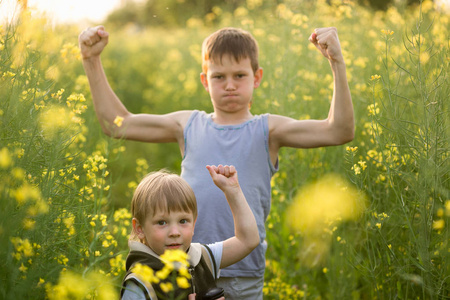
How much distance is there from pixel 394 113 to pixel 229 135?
830 millimetres

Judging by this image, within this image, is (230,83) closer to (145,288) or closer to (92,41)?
(92,41)

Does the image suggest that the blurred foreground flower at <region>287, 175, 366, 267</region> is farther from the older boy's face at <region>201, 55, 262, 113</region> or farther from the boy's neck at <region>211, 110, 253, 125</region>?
the older boy's face at <region>201, 55, 262, 113</region>

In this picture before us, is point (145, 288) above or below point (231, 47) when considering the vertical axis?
below

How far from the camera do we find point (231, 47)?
2.62 metres

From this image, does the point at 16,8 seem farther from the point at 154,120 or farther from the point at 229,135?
the point at 229,135

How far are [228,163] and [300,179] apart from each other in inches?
45.4

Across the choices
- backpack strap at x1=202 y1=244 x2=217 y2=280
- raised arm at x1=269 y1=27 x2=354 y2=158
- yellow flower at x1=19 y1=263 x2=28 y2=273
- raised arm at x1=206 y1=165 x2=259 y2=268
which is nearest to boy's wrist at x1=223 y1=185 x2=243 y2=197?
raised arm at x1=206 y1=165 x2=259 y2=268

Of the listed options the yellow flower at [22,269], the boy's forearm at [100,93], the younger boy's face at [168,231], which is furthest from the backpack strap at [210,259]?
the boy's forearm at [100,93]

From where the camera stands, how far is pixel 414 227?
2496 mm

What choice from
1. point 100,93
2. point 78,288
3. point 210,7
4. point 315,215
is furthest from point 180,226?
point 210,7

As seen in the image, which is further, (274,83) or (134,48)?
(134,48)

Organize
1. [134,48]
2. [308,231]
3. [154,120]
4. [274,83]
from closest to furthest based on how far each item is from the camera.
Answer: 1. [154,120]
2. [308,231]
3. [274,83]
4. [134,48]

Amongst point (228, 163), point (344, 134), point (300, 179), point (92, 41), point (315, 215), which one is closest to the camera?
point (344, 134)

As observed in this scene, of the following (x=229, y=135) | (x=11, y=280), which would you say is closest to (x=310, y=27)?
(x=229, y=135)
